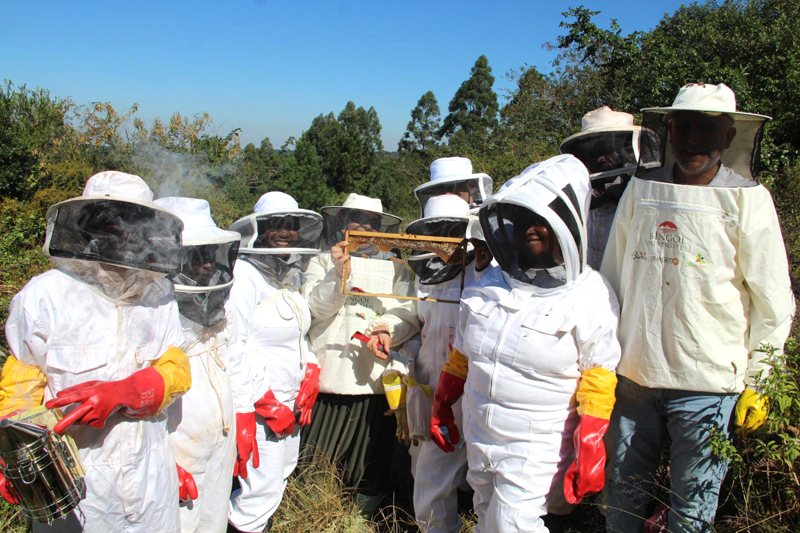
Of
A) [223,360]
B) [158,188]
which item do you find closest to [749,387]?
[223,360]

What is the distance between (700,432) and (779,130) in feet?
23.3

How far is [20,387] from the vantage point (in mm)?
2160

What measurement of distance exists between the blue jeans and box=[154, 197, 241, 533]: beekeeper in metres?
2.06

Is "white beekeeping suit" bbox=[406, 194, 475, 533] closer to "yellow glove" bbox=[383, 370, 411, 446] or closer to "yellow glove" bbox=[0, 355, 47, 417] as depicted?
"yellow glove" bbox=[383, 370, 411, 446]

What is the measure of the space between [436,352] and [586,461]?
4.43 ft

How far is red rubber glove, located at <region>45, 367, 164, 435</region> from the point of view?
2.05 m

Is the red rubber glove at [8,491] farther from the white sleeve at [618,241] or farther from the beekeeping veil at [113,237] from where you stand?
the white sleeve at [618,241]

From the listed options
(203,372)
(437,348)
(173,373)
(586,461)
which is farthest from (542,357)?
(203,372)

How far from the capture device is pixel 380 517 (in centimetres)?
405

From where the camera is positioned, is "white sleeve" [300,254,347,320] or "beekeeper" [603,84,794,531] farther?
"white sleeve" [300,254,347,320]

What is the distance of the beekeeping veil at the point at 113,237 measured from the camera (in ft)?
7.16

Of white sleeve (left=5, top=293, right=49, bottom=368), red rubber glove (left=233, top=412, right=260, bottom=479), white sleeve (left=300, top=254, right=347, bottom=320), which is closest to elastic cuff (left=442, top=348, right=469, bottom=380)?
white sleeve (left=300, top=254, right=347, bottom=320)

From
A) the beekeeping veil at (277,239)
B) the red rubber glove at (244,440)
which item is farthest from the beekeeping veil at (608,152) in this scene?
the red rubber glove at (244,440)

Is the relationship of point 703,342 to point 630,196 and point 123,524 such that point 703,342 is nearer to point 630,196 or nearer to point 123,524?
point 630,196
